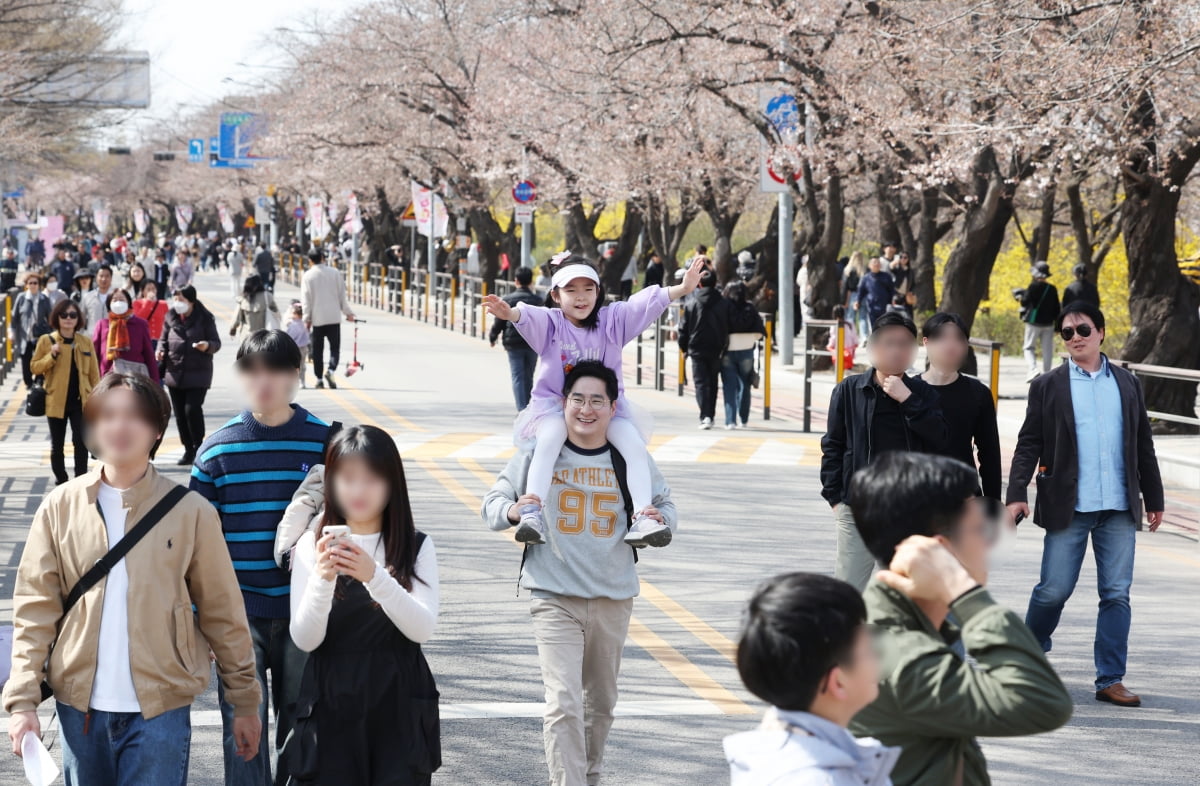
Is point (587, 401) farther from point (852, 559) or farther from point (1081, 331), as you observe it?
point (1081, 331)

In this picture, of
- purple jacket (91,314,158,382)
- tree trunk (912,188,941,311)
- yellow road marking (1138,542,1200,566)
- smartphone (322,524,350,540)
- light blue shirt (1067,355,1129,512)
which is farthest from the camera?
tree trunk (912,188,941,311)

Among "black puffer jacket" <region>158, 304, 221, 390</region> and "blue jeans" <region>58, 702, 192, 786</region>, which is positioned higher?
"black puffer jacket" <region>158, 304, 221, 390</region>

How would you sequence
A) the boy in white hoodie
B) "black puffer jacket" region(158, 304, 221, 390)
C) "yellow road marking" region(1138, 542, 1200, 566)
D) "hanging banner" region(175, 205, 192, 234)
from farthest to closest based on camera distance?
1. "hanging banner" region(175, 205, 192, 234)
2. "black puffer jacket" region(158, 304, 221, 390)
3. "yellow road marking" region(1138, 542, 1200, 566)
4. the boy in white hoodie

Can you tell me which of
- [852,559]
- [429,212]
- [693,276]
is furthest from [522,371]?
[429,212]

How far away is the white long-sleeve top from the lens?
13.9 ft

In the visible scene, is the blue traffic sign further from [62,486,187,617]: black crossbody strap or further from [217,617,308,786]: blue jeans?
[62,486,187,617]: black crossbody strap

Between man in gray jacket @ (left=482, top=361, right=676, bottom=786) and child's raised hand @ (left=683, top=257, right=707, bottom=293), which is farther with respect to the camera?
child's raised hand @ (left=683, top=257, right=707, bottom=293)

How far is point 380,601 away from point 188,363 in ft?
33.9

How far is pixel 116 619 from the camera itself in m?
4.02

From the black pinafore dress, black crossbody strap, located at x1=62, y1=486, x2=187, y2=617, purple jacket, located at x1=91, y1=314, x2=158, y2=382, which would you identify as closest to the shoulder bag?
black crossbody strap, located at x1=62, y1=486, x2=187, y2=617

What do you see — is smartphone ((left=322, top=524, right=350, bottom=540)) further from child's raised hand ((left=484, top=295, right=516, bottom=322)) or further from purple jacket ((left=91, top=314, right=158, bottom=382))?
purple jacket ((left=91, top=314, right=158, bottom=382))

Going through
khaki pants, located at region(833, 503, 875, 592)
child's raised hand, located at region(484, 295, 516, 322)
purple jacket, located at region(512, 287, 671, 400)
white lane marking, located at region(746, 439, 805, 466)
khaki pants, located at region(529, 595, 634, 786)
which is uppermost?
child's raised hand, located at region(484, 295, 516, 322)

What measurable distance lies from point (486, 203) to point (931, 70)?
26.6m

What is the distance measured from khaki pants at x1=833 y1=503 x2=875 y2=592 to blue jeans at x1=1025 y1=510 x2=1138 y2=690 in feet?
3.83
